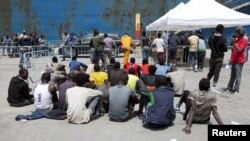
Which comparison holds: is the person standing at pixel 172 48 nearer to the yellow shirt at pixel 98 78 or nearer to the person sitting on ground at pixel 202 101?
the yellow shirt at pixel 98 78

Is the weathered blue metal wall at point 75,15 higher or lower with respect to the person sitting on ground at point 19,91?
higher

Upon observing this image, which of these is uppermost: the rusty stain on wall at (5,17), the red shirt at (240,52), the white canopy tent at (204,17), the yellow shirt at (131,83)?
the rusty stain on wall at (5,17)

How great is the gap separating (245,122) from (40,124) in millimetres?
4121

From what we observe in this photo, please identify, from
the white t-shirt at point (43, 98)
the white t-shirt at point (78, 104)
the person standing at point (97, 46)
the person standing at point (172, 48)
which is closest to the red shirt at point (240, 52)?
the white t-shirt at point (78, 104)

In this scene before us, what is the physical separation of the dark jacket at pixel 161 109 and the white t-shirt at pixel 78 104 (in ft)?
4.23

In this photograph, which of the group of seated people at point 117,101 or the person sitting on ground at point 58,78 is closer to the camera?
the group of seated people at point 117,101

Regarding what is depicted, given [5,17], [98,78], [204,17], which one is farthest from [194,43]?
[5,17]

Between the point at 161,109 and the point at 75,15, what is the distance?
2764 centimetres

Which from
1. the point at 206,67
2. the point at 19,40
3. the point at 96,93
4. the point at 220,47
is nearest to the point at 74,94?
the point at 96,93

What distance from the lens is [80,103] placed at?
24.5 feet

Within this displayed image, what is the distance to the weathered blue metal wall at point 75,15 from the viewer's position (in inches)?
1303

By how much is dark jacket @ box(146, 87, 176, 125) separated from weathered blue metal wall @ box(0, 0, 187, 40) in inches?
1029

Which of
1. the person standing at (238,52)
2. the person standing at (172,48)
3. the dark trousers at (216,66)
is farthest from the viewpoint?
the person standing at (172,48)

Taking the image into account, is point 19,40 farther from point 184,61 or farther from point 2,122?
point 2,122
